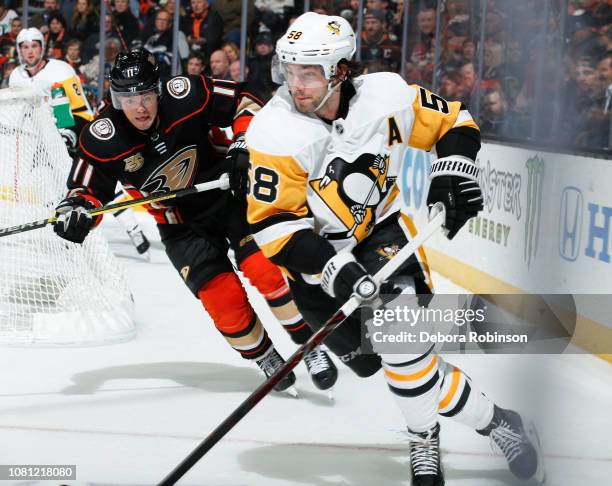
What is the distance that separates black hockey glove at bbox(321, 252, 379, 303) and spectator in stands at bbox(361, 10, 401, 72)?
16.6 ft

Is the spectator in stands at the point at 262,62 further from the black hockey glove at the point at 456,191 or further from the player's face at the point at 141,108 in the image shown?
the black hockey glove at the point at 456,191

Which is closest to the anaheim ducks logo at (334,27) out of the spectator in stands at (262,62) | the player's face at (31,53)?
the player's face at (31,53)

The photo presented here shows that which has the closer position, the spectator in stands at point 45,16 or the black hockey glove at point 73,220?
the black hockey glove at point 73,220

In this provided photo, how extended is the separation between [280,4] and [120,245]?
2.10 metres

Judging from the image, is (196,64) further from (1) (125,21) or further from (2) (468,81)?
(2) (468,81)

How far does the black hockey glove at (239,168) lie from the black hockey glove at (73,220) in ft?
1.44

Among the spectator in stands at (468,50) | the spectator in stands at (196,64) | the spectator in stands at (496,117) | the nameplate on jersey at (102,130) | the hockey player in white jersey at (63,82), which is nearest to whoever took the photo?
the nameplate on jersey at (102,130)

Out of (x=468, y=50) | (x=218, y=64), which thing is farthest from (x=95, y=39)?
(x=468, y=50)

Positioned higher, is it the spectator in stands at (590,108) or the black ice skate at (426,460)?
the spectator in stands at (590,108)

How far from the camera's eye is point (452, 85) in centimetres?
603

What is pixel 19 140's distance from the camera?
4.66 meters

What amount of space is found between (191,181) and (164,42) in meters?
4.47

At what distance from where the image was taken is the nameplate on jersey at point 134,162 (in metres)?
3.27

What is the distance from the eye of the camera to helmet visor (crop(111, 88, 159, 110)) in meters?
3.13
